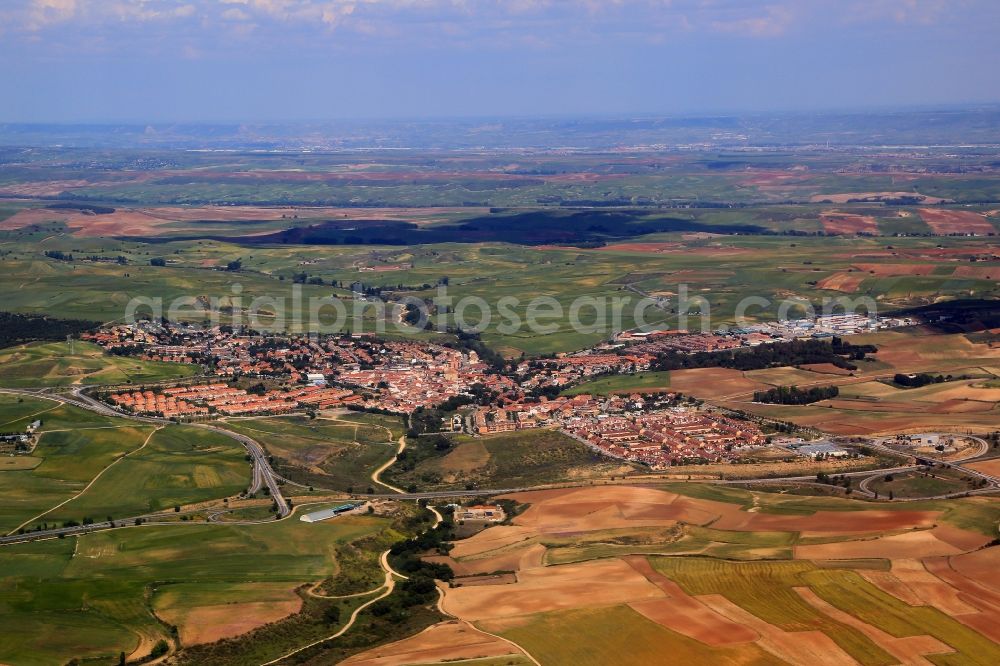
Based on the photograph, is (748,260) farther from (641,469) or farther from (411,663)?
(411,663)

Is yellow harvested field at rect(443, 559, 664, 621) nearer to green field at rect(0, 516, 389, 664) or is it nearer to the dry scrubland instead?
the dry scrubland

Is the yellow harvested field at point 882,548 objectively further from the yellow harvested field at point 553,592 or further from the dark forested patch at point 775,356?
the dark forested patch at point 775,356

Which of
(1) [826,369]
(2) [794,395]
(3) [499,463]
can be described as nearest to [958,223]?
(1) [826,369]

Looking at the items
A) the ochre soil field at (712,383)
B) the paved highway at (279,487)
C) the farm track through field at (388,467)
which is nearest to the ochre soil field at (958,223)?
the ochre soil field at (712,383)

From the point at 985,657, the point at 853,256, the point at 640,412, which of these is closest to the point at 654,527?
the point at 985,657

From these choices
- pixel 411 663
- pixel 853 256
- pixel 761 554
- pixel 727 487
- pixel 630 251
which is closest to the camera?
pixel 411 663
